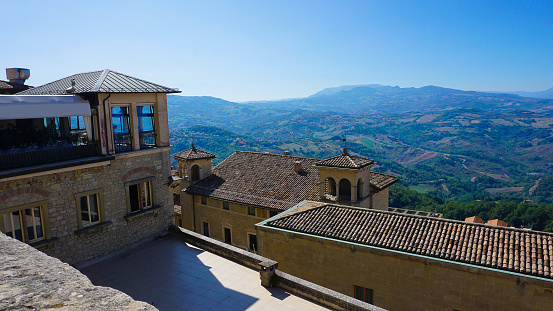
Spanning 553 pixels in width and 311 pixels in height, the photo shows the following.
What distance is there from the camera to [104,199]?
14.5 meters

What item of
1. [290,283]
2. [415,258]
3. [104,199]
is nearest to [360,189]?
[415,258]

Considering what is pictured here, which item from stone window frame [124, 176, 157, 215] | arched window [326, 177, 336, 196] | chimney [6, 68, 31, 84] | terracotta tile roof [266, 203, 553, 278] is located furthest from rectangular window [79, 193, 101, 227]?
arched window [326, 177, 336, 196]

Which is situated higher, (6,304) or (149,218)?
(6,304)

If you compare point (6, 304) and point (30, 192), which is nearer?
point (6, 304)

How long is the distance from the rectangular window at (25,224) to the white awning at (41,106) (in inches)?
126

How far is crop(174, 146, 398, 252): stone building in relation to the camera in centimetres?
2442

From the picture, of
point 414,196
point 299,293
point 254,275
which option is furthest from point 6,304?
point 414,196

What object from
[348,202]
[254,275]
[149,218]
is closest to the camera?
[254,275]

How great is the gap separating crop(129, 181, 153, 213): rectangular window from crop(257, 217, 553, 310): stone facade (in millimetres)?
5332

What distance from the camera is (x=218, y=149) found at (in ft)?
541

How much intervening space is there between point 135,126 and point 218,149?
150851 mm

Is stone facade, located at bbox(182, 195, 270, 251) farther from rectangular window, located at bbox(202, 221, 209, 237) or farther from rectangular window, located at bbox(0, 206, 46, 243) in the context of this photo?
rectangular window, located at bbox(0, 206, 46, 243)

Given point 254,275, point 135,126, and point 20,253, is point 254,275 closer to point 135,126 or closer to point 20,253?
point 135,126

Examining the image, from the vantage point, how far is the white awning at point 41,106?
38.3 feet
